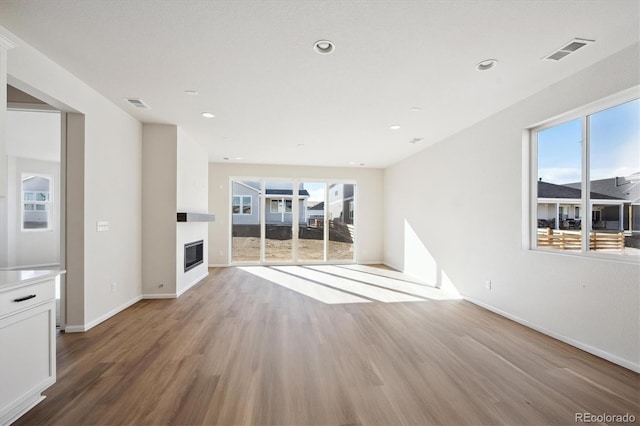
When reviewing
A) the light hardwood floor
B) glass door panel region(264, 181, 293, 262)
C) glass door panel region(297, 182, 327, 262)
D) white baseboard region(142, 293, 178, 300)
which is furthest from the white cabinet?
glass door panel region(297, 182, 327, 262)

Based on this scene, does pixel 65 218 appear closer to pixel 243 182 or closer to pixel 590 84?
pixel 243 182

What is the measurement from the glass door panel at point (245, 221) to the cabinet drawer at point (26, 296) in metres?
5.12

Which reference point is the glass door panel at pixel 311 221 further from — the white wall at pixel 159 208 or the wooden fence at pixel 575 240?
the wooden fence at pixel 575 240

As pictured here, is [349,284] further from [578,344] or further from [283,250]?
[578,344]

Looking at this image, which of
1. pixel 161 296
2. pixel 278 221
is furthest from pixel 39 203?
pixel 278 221

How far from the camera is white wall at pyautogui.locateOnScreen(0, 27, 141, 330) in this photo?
7.99 ft

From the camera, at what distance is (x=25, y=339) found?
172 cm

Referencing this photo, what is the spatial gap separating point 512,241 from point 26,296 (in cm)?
464

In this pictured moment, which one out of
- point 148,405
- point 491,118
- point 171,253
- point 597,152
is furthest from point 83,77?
point 597,152

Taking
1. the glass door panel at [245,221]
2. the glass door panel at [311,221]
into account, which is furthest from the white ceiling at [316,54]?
the glass door panel at [311,221]

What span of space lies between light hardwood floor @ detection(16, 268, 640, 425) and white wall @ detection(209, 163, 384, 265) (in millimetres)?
3509

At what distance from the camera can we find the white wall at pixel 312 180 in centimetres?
684

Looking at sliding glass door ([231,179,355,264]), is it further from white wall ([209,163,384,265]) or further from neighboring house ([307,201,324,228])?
white wall ([209,163,384,265])

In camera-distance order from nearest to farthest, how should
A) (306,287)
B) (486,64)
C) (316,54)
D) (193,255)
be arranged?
(316,54) → (486,64) → (306,287) → (193,255)
